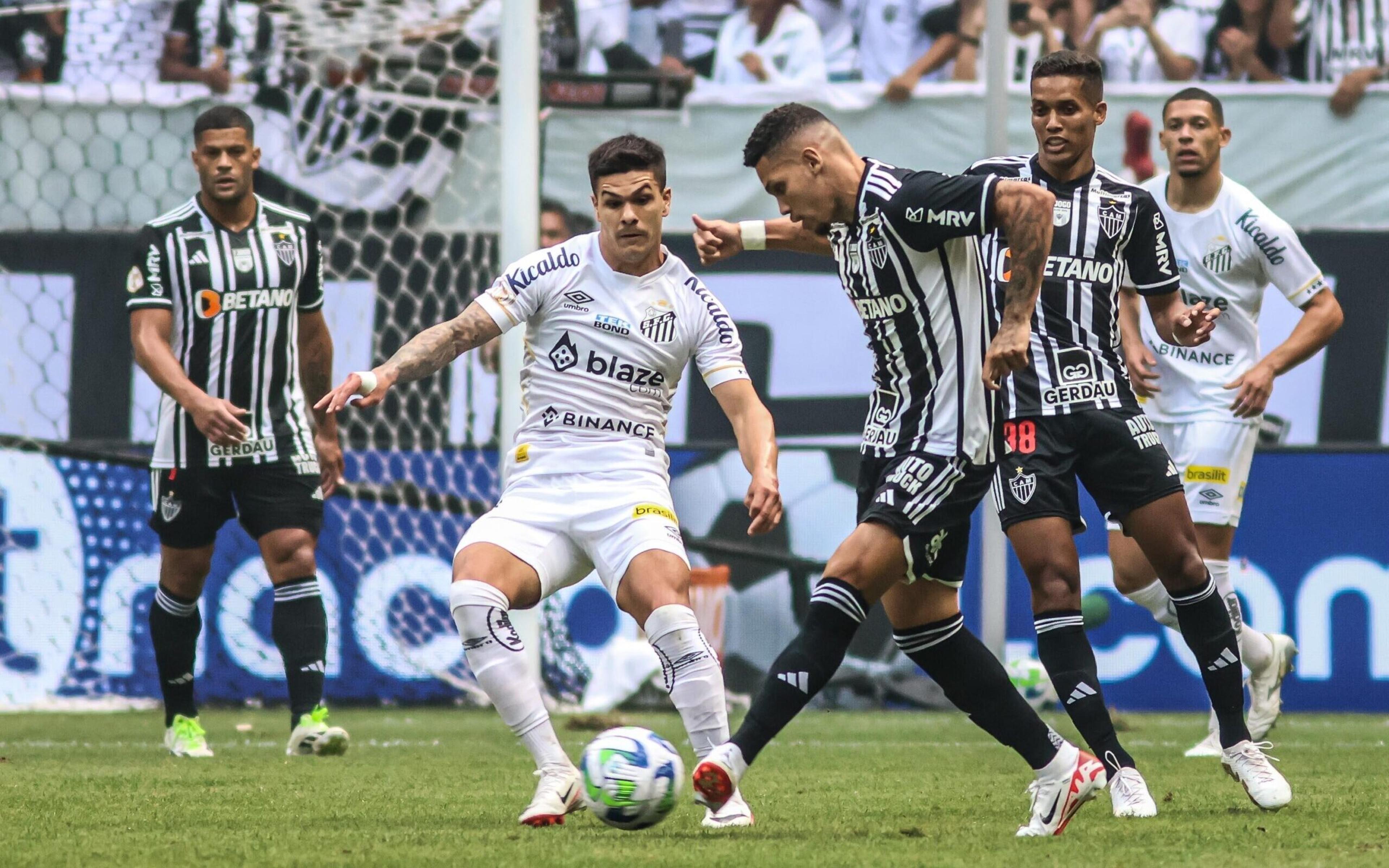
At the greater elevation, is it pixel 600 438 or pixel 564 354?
pixel 564 354

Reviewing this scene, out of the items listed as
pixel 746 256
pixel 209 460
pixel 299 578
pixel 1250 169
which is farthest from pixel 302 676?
pixel 1250 169

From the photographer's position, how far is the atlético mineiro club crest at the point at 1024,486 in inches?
204

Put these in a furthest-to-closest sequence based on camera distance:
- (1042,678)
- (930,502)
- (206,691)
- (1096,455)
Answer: (206,691) < (1042,678) < (1096,455) < (930,502)

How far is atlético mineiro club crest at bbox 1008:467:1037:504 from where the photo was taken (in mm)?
5188

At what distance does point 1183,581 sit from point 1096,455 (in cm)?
45

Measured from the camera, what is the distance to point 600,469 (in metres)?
5.20

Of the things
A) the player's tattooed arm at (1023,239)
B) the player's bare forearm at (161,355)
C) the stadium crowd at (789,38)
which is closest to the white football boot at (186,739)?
the player's bare forearm at (161,355)

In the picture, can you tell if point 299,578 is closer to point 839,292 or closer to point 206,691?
point 206,691

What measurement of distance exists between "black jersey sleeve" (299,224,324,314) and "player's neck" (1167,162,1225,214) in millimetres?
3479

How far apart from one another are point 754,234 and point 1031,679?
4071 millimetres

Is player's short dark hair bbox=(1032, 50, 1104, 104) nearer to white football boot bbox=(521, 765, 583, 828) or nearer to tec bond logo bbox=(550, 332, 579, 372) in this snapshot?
tec bond logo bbox=(550, 332, 579, 372)

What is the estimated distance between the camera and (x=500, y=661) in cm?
489

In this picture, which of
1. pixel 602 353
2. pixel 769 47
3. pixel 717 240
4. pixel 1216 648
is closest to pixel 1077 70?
pixel 717 240

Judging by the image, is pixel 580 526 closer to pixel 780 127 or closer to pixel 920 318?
pixel 920 318
